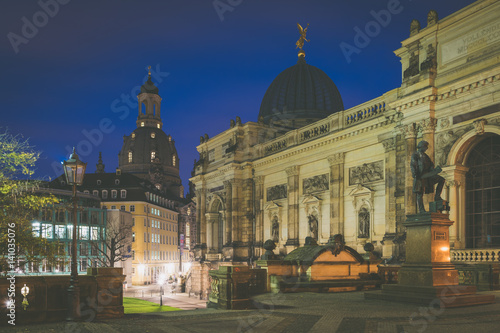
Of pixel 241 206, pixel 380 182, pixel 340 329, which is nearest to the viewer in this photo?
pixel 340 329

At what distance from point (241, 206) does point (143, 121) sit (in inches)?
4616

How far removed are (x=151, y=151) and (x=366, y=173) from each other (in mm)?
122965

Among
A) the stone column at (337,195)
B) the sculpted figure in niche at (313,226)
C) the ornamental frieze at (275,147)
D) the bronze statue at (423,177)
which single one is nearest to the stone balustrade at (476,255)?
the bronze statue at (423,177)

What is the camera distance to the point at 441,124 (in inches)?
1062

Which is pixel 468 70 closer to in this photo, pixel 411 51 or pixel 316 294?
pixel 411 51

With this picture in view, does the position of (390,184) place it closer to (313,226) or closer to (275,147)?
(313,226)

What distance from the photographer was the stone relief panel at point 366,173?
33.9 metres

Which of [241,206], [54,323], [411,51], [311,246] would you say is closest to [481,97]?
[411,51]

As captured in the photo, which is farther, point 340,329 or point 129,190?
point 129,190

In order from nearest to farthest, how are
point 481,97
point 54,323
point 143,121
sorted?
point 54,323 < point 481,97 < point 143,121

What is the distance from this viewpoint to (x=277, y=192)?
45.8 metres

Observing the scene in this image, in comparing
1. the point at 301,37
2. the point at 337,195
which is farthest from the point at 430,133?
the point at 301,37

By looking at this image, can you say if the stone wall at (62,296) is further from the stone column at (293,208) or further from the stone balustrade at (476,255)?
the stone column at (293,208)

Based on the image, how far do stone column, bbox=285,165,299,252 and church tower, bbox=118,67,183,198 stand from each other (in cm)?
10575
